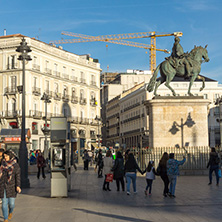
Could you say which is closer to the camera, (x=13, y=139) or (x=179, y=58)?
(x=179, y=58)

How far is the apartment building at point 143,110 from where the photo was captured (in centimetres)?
8044

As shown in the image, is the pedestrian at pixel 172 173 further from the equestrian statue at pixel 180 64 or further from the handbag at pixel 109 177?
the equestrian statue at pixel 180 64

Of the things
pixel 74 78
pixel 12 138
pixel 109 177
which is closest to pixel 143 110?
pixel 74 78

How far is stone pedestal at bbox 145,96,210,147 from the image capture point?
25031 mm

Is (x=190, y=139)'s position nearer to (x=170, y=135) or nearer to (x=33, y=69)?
(x=170, y=135)

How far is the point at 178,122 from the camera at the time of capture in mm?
25234

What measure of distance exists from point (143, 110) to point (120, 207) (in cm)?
7059

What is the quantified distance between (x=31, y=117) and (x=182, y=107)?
3898 cm

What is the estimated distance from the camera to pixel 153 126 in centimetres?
2522

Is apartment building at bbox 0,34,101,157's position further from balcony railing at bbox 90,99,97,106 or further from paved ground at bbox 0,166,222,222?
paved ground at bbox 0,166,222,222

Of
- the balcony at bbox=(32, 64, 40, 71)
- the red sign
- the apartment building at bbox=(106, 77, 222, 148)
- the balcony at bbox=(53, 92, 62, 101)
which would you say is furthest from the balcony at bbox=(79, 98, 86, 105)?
the red sign

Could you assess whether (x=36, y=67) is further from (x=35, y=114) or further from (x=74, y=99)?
(x=74, y=99)

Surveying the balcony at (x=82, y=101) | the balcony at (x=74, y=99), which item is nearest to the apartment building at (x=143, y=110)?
Result: the balcony at (x=82, y=101)

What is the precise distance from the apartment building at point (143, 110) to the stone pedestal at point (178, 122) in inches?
1915
